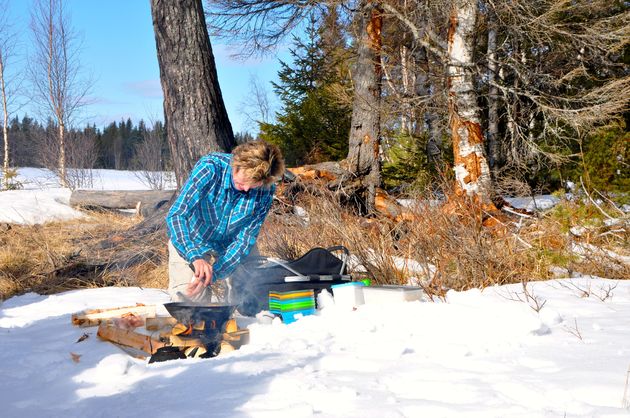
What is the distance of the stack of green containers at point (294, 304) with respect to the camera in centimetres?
364

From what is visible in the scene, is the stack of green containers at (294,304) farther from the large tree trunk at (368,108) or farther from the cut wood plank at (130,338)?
the large tree trunk at (368,108)

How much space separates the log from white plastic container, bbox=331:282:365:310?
752 centimetres

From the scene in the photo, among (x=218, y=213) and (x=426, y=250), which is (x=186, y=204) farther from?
(x=426, y=250)

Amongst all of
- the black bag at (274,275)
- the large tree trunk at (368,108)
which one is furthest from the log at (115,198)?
the black bag at (274,275)

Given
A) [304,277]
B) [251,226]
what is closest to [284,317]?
[304,277]

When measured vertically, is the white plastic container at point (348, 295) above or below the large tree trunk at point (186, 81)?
below

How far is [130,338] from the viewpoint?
3201 mm

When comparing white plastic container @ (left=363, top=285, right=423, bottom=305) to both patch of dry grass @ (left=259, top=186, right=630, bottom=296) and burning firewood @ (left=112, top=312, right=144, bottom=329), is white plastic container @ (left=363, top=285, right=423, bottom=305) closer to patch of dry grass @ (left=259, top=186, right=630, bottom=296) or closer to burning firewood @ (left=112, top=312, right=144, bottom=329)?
patch of dry grass @ (left=259, top=186, right=630, bottom=296)

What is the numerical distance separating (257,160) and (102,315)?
5.03 ft

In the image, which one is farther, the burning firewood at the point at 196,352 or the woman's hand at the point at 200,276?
the woman's hand at the point at 200,276

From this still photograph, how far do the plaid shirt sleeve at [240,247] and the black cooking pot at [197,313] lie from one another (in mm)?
591

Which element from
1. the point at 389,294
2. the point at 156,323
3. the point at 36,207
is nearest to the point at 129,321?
the point at 156,323

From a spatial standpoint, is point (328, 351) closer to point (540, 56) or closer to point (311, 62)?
point (540, 56)

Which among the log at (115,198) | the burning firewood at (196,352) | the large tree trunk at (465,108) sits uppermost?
the large tree trunk at (465,108)
